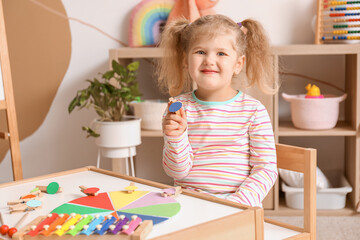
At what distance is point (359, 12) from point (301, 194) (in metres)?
0.90

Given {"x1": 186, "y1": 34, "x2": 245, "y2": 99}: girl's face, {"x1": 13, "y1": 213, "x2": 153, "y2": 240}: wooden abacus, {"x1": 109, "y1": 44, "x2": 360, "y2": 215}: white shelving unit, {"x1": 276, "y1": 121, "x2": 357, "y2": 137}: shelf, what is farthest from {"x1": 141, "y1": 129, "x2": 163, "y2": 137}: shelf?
{"x1": 13, "y1": 213, "x2": 153, "y2": 240}: wooden abacus

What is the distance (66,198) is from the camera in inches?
39.0

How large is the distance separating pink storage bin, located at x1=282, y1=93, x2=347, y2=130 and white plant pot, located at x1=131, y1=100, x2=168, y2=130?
0.62 meters

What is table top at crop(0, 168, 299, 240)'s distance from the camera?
0.81 m

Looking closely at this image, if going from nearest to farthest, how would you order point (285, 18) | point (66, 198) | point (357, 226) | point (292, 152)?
point (66, 198)
point (292, 152)
point (357, 226)
point (285, 18)

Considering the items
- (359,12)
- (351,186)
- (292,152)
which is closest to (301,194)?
(351,186)

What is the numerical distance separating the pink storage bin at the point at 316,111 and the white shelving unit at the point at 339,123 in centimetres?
3

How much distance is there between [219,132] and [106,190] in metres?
0.38

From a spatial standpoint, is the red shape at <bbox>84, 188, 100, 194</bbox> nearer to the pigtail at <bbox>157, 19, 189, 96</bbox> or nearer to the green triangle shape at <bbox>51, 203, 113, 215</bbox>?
the green triangle shape at <bbox>51, 203, 113, 215</bbox>

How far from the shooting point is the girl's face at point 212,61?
1.24m

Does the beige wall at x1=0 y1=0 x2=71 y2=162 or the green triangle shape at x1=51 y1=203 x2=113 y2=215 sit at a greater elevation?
the beige wall at x1=0 y1=0 x2=71 y2=162

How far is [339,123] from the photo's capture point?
233cm

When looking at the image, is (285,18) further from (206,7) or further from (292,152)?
(292,152)

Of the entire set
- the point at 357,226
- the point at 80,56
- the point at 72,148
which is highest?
the point at 80,56
